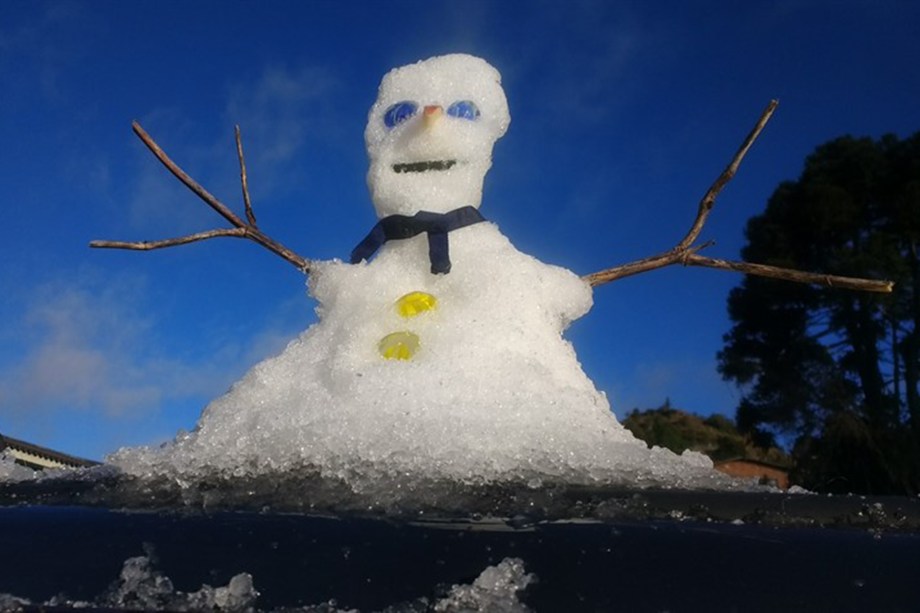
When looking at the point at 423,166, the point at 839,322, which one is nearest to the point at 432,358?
the point at 423,166

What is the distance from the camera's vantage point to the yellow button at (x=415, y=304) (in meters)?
1.77

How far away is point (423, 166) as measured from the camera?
2.02 m

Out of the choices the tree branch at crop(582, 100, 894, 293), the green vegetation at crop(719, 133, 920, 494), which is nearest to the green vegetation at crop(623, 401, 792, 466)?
the green vegetation at crop(719, 133, 920, 494)

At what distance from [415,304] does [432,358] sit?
0.20 m

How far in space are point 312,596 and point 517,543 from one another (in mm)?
184

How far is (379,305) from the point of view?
1816mm

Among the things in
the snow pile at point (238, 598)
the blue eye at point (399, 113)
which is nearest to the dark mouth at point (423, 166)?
the blue eye at point (399, 113)

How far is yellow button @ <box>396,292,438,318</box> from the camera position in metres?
1.77

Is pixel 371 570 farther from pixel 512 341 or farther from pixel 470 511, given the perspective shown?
pixel 512 341

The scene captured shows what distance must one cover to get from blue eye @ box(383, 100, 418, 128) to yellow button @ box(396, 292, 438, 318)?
1.59 ft

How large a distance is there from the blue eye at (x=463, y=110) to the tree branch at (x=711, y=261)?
0.50 metres

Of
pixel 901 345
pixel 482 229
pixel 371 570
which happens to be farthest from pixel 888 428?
pixel 371 570

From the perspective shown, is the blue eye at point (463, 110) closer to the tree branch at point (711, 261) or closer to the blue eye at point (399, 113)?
the blue eye at point (399, 113)

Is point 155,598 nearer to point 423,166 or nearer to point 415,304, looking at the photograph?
point 415,304
